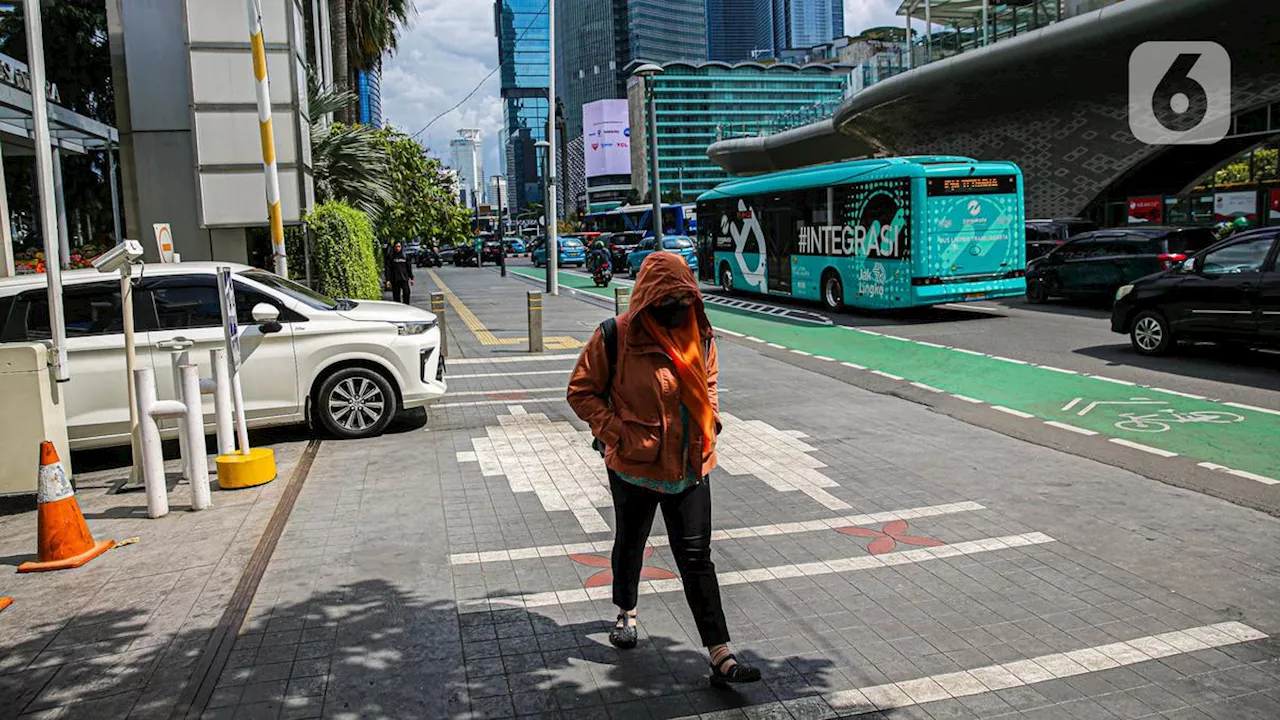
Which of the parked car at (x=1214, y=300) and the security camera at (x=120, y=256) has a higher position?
the security camera at (x=120, y=256)

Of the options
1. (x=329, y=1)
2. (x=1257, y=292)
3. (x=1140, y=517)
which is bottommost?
(x=1140, y=517)

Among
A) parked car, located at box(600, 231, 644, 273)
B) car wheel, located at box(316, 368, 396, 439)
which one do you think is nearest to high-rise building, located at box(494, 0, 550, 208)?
parked car, located at box(600, 231, 644, 273)

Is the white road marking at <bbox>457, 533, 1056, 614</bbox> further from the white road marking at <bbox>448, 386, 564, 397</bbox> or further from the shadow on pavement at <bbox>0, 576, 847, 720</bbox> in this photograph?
the white road marking at <bbox>448, 386, 564, 397</bbox>

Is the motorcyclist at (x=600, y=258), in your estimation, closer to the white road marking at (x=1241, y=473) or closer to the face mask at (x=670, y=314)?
the white road marking at (x=1241, y=473)

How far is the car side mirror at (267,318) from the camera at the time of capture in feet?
29.1

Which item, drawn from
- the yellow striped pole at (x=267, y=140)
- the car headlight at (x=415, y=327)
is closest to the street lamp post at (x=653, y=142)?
the yellow striped pole at (x=267, y=140)

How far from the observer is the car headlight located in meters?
9.77

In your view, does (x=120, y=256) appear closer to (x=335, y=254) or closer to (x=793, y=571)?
(x=793, y=571)

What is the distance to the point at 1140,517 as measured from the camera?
6.66 metres

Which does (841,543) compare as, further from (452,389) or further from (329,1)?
(329,1)

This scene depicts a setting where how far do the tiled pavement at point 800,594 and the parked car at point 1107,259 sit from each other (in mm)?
11547

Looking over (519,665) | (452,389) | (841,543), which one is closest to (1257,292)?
(841,543)

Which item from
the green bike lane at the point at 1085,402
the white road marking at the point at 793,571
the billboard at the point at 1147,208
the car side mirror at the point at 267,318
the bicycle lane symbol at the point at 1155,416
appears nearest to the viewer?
the white road marking at the point at 793,571

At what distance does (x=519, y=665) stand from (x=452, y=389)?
27.9 ft
